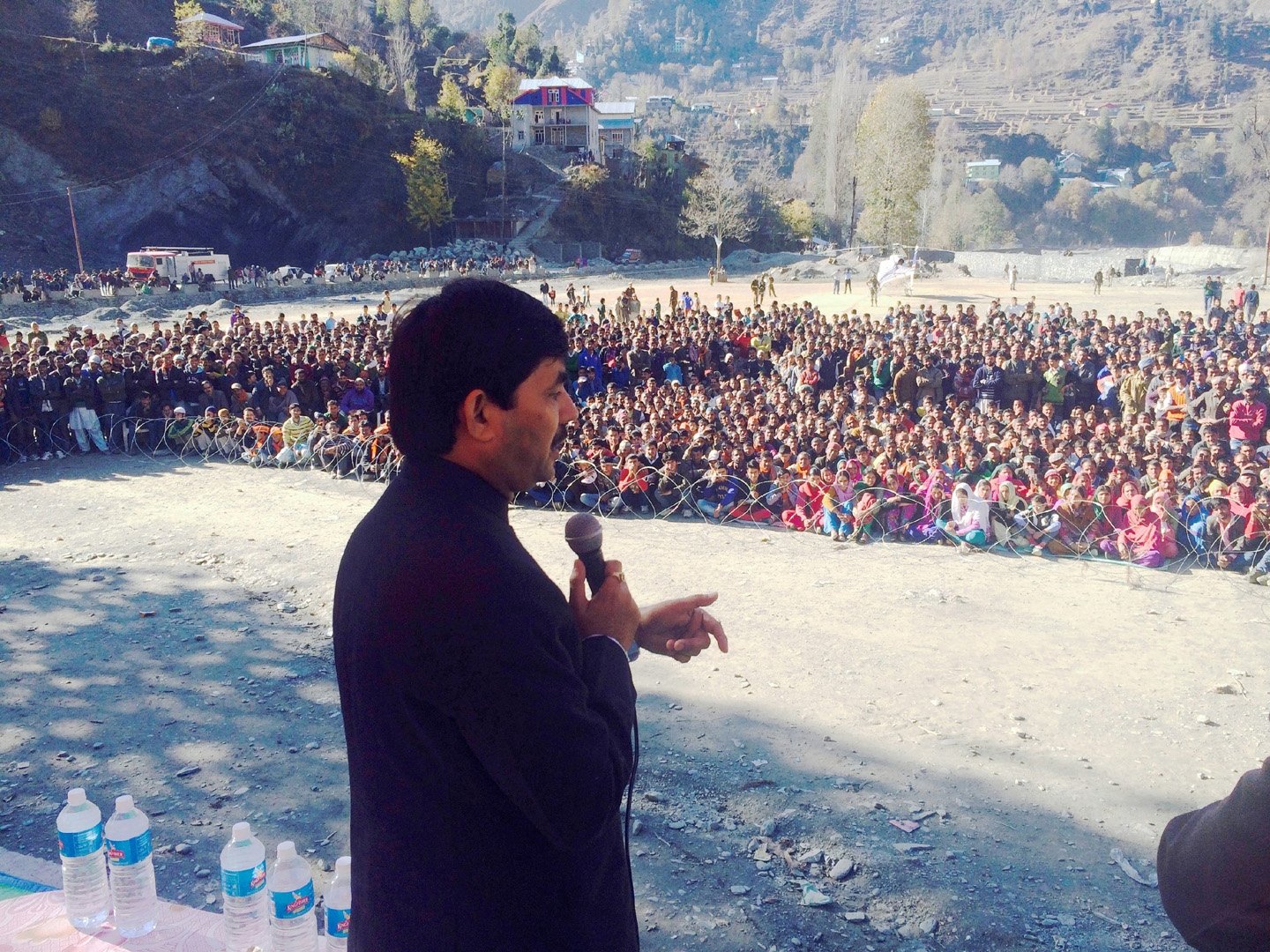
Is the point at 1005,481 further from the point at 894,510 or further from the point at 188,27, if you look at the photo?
the point at 188,27

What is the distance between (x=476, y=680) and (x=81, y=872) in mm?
2313

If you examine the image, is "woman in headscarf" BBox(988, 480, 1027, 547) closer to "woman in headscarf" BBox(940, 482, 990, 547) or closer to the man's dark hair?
"woman in headscarf" BBox(940, 482, 990, 547)

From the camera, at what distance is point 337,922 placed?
8.76ft

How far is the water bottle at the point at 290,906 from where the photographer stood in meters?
2.62

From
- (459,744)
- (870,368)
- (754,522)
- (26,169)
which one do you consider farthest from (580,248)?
(459,744)

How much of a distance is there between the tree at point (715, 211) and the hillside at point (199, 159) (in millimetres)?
14010

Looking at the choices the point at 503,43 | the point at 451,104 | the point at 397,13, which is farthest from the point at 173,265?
the point at 397,13

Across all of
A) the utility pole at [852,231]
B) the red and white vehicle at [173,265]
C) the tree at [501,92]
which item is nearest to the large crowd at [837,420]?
the red and white vehicle at [173,265]

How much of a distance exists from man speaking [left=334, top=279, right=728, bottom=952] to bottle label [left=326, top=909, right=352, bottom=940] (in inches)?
53.3

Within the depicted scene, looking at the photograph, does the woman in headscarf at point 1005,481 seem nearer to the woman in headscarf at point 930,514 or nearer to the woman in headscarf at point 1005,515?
the woman in headscarf at point 1005,515

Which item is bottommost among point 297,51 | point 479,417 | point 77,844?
point 77,844

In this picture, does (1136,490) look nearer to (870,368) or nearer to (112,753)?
(870,368)

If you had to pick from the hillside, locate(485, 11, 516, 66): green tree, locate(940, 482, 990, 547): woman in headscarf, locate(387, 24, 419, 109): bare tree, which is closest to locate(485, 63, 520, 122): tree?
locate(387, 24, 419, 109): bare tree

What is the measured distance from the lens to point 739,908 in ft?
12.1
